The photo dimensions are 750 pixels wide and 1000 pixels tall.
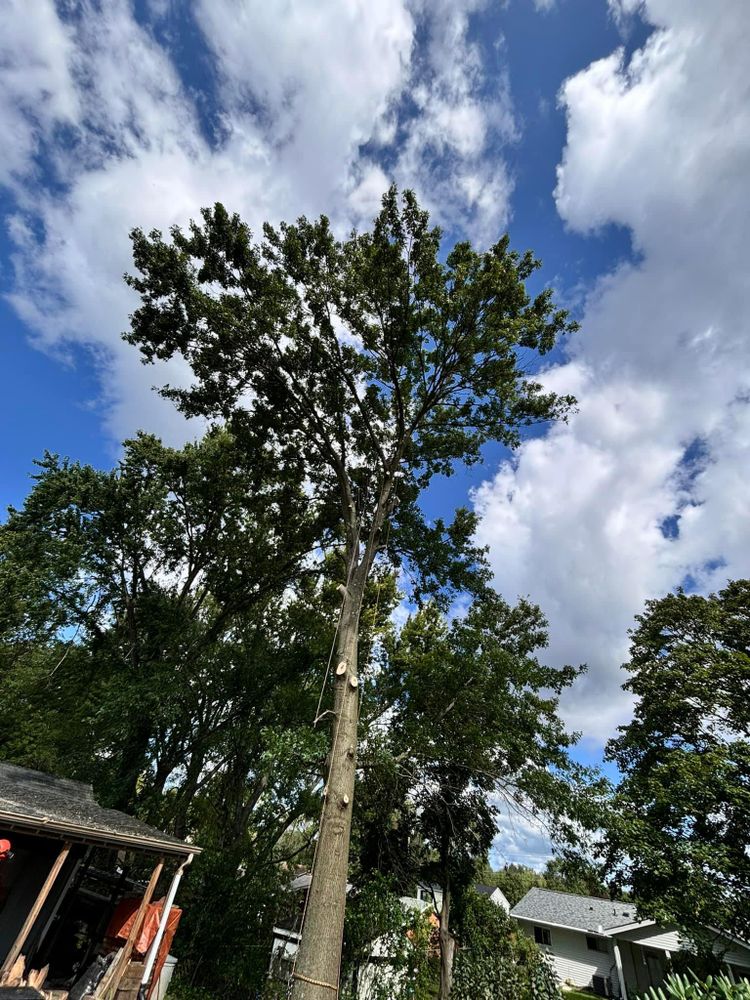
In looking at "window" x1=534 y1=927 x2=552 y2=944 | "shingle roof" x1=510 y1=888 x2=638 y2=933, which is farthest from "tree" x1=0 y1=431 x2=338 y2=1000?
"window" x1=534 y1=927 x2=552 y2=944

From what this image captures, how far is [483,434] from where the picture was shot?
10500mm

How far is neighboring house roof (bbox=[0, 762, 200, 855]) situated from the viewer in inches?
254

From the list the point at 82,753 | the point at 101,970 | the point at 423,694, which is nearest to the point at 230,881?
the point at 101,970

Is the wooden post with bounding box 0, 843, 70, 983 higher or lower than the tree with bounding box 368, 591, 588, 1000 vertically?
lower

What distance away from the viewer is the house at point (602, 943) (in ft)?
62.1

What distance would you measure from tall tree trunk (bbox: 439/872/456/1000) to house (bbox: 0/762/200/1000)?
26.3 ft

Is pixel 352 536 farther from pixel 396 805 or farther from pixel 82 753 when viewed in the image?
pixel 82 753

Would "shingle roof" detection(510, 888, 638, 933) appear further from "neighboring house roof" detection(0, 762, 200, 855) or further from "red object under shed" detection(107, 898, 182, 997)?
"neighboring house roof" detection(0, 762, 200, 855)

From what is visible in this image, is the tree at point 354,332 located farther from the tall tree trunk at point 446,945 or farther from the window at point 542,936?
the window at point 542,936

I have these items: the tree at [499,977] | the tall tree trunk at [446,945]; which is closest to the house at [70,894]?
the tree at [499,977]

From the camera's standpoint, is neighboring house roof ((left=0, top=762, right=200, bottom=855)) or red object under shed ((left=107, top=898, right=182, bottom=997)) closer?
neighboring house roof ((left=0, top=762, right=200, bottom=855))

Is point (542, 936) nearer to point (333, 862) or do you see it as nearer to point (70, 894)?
point (70, 894)

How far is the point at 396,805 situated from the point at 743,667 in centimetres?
988

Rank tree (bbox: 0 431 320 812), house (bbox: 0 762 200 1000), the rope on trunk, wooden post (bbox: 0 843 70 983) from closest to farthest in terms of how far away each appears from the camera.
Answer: the rope on trunk → wooden post (bbox: 0 843 70 983) → house (bbox: 0 762 200 1000) → tree (bbox: 0 431 320 812)
